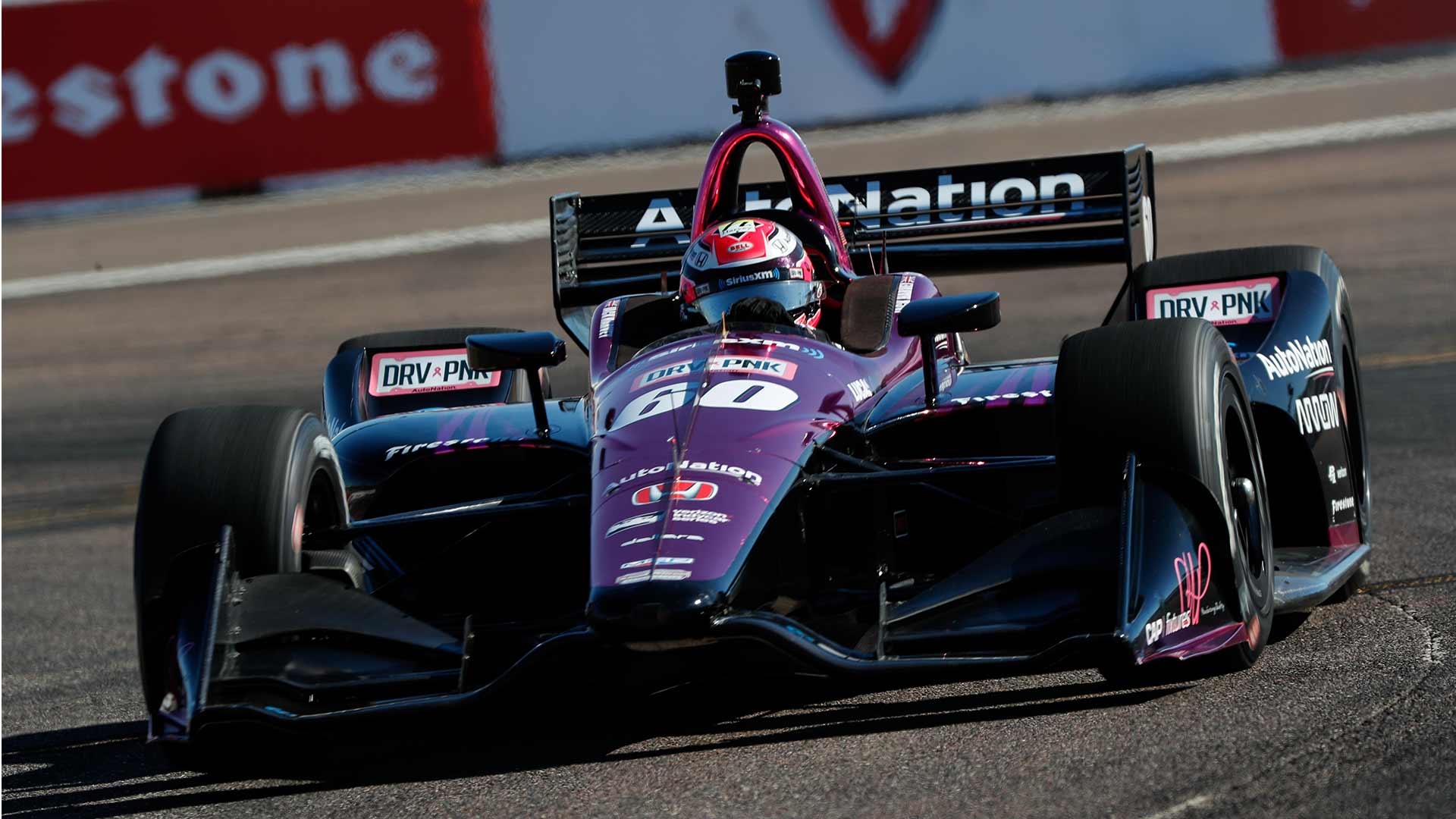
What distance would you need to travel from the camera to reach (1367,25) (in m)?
20.0

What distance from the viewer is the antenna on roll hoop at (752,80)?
7.44 m

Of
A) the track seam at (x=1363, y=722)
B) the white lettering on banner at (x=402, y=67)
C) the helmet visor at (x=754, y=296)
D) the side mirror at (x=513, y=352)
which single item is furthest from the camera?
the white lettering on banner at (x=402, y=67)

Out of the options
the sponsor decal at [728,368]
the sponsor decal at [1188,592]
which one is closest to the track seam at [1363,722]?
the sponsor decal at [1188,592]

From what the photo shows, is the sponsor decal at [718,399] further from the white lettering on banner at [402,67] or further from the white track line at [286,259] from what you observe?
the white lettering on banner at [402,67]

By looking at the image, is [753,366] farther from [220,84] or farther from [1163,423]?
[220,84]

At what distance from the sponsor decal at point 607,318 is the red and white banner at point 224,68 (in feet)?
44.1

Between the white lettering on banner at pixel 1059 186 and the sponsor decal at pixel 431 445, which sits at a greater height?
the white lettering on banner at pixel 1059 186

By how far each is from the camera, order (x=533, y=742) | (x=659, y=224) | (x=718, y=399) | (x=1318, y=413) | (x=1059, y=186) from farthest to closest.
Answer: (x=659, y=224)
(x=1059, y=186)
(x=1318, y=413)
(x=718, y=399)
(x=533, y=742)

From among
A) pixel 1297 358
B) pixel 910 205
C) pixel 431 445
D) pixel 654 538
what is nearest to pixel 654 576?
pixel 654 538

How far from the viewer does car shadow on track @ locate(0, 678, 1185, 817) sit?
504 centimetres

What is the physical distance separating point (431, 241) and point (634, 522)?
1312cm

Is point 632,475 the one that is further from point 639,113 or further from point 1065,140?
point 639,113

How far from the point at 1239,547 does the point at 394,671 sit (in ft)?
7.03

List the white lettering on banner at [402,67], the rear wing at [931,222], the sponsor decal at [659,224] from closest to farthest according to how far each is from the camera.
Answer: the rear wing at [931,222], the sponsor decal at [659,224], the white lettering on banner at [402,67]
